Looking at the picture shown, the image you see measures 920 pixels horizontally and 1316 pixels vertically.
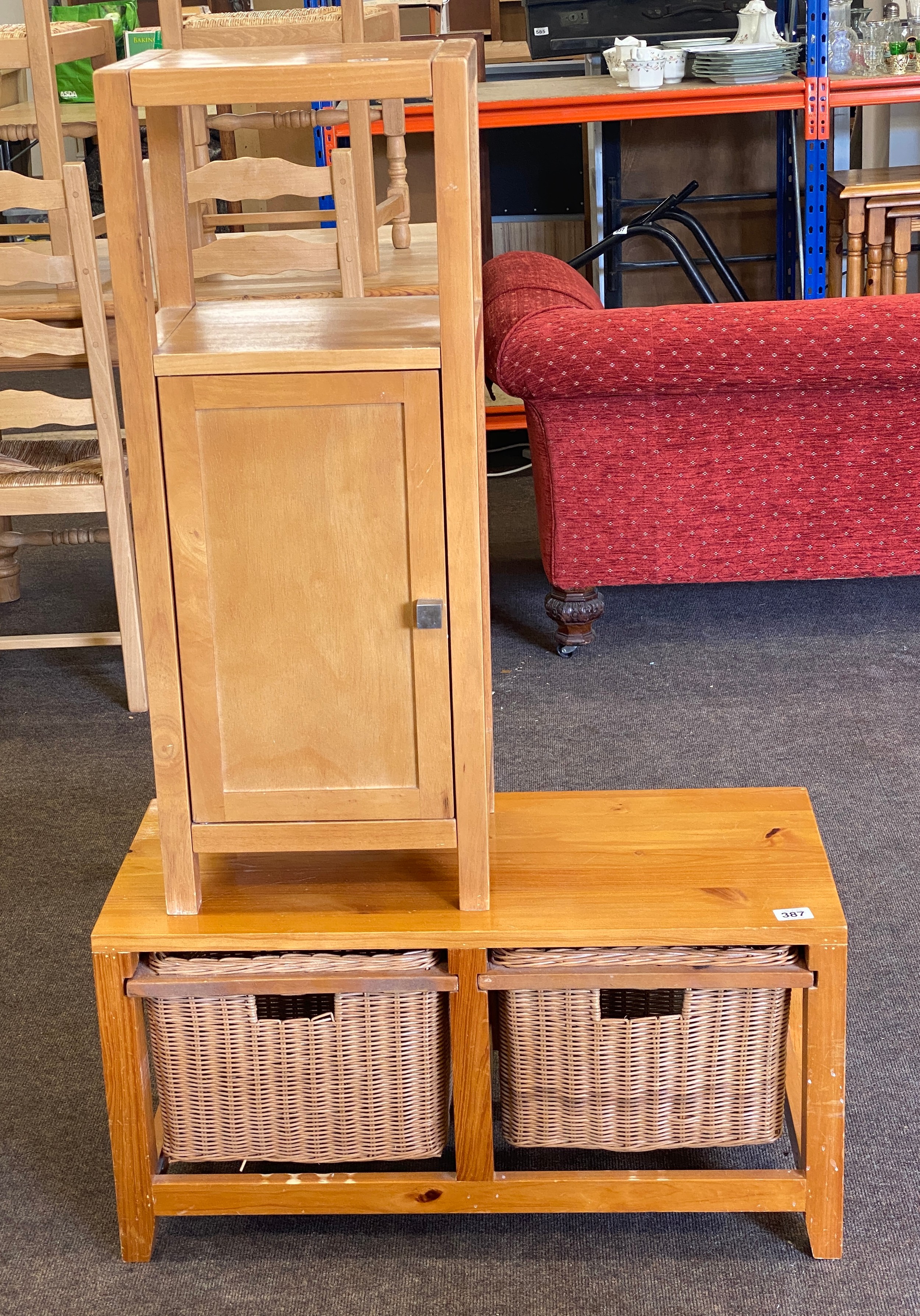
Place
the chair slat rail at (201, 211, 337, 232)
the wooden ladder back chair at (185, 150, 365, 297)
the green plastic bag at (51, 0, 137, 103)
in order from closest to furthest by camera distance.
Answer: the wooden ladder back chair at (185, 150, 365, 297), the chair slat rail at (201, 211, 337, 232), the green plastic bag at (51, 0, 137, 103)

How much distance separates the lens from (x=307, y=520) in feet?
4.56

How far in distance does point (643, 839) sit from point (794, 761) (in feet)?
3.41

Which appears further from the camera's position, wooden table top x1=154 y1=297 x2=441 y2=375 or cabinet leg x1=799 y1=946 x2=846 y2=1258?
cabinet leg x1=799 y1=946 x2=846 y2=1258

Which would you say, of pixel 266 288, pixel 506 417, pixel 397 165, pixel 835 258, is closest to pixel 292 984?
pixel 266 288

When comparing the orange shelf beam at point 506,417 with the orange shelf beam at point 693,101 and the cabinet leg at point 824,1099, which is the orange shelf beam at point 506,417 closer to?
the orange shelf beam at point 693,101

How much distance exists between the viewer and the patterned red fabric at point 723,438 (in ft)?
8.73

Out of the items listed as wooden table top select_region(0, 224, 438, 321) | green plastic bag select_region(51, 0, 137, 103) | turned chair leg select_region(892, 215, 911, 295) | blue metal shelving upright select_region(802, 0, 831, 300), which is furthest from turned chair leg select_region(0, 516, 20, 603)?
green plastic bag select_region(51, 0, 137, 103)

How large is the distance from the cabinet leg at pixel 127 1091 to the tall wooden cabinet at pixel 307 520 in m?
0.10

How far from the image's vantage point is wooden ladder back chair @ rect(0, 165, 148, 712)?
256 centimetres

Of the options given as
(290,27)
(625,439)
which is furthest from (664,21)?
(625,439)

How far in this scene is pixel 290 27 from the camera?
9.79ft

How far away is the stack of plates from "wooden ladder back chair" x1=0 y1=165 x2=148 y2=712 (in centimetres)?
203

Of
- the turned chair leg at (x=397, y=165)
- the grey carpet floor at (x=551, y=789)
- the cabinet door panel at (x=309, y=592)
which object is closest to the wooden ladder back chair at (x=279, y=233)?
the turned chair leg at (x=397, y=165)

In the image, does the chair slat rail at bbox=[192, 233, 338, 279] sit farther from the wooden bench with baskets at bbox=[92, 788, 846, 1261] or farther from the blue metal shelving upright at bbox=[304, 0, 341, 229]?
the wooden bench with baskets at bbox=[92, 788, 846, 1261]
